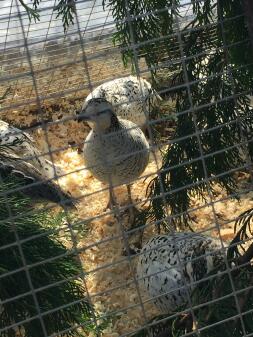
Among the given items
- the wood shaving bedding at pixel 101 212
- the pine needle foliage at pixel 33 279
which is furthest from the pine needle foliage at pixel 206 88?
the pine needle foliage at pixel 33 279

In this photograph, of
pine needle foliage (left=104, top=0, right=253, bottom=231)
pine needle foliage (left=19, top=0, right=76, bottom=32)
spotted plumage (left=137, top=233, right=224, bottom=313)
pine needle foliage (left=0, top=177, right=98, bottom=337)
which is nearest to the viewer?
pine needle foliage (left=104, top=0, right=253, bottom=231)

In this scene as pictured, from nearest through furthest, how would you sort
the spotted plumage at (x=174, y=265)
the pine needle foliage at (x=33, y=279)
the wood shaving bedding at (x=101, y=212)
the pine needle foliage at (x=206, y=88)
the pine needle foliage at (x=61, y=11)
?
1. the pine needle foliage at (x=206, y=88)
2. the pine needle foliage at (x=33, y=279)
3. the pine needle foliage at (x=61, y=11)
4. the spotted plumage at (x=174, y=265)
5. the wood shaving bedding at (x=101, y=212)

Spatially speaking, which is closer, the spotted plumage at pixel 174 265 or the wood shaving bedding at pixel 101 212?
the spotted plumage at pixel 174 265

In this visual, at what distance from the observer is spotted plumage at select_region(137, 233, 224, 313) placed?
227 centimetres

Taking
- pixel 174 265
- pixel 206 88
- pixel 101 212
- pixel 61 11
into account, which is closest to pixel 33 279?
pixel 174 265

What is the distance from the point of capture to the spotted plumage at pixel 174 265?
2273 millimetres

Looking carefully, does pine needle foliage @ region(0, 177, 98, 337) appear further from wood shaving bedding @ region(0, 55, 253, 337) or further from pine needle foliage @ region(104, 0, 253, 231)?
pine needle foliage @ region(104, 0, 253, 231)

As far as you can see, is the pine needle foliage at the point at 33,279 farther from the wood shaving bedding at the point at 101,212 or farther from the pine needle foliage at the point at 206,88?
the pine needle foliage at the point at 206,88

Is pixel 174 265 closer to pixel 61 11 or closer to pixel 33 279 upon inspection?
pixel 33 279

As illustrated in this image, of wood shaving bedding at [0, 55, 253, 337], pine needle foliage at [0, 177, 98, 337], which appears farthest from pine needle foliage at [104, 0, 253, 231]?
pine needle foliage at [0, 177, 98, 337]

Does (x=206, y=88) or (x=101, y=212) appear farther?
(x=101, y=212)

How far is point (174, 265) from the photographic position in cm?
228

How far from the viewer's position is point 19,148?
334cm

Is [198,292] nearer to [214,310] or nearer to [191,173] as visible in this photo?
[214,310]
